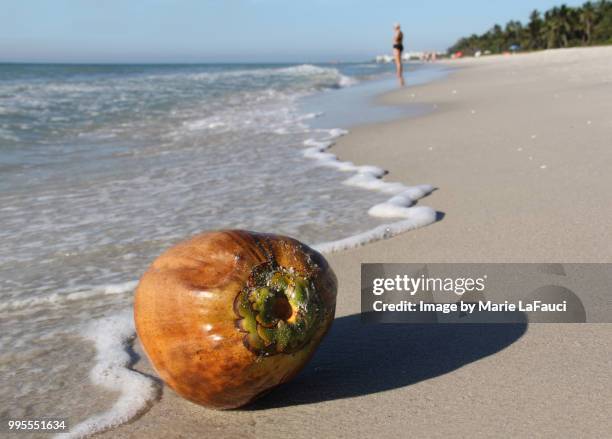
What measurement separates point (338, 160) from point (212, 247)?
496cm

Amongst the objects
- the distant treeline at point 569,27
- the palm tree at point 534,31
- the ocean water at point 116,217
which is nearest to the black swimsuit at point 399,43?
the ocean water at point 116,217

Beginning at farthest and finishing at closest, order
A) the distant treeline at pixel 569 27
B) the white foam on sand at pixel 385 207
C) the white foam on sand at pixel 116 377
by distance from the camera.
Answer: the distant treeline at pixel 569 27
the white foam on sand at pixel 385 207
the white foam on sand at pixel 116 377

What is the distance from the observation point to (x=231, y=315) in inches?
73.3

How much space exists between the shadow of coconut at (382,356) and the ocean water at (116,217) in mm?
566

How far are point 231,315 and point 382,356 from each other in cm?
81

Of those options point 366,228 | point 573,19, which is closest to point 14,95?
point 366,228

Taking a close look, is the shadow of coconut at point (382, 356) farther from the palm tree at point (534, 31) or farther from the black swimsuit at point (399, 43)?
the palm tree at point (534, 31)

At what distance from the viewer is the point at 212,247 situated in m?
1.97

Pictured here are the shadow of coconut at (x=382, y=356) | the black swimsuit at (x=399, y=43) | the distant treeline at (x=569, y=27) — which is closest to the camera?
the shadow of coconut at (x=382, y=356)

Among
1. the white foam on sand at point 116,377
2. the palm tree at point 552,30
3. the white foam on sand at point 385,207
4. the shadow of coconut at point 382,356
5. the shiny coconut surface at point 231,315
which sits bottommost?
the white foam on sand at point 116,377

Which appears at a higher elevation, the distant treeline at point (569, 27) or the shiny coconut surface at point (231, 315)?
the distant treeline at point (569, 27)

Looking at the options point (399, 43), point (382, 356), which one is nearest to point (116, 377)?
point (382, 356)

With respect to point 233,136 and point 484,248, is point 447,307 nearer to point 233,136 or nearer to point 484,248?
point 484,248

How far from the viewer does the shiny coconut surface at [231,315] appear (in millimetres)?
1860
